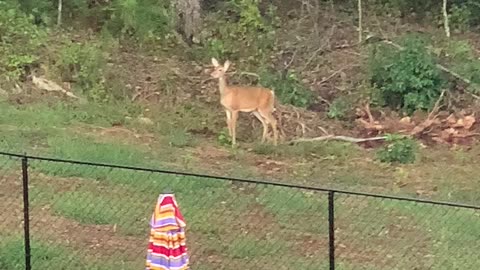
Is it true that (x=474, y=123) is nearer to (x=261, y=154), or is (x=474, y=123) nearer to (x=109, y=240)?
(x=261, y=154)

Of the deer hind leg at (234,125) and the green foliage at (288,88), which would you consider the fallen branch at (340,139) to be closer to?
the deer hind leg at (234,125)

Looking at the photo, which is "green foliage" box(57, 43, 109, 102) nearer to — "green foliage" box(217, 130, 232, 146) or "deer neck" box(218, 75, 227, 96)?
"deer neck" box(218, 75, 227, 96)

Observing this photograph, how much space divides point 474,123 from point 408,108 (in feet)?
3.74

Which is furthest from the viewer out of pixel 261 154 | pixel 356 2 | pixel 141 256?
pixel 356 2

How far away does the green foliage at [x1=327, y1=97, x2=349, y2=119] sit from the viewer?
16594mm

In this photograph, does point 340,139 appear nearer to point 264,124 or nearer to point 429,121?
point 264,124

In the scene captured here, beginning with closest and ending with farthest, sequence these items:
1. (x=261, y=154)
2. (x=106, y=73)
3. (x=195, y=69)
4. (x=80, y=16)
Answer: (x=261, y=154) → (x=106, y=73) → (x=195, y=69) → (x=80, y=16)

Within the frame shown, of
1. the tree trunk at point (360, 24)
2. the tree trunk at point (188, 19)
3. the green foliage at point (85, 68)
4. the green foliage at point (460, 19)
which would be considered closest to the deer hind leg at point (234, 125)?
the green foliage at point (85, 68)

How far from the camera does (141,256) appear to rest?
930 centimetres

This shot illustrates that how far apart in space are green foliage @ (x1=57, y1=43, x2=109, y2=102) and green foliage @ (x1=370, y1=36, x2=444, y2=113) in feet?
14.2

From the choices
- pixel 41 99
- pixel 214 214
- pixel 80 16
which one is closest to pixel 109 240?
pixel 214 214

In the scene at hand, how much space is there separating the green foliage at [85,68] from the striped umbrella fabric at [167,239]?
8.96 m

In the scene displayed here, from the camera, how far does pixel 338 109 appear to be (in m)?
16.8

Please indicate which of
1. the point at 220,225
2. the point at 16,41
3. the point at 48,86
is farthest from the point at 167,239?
the point at 16,41
